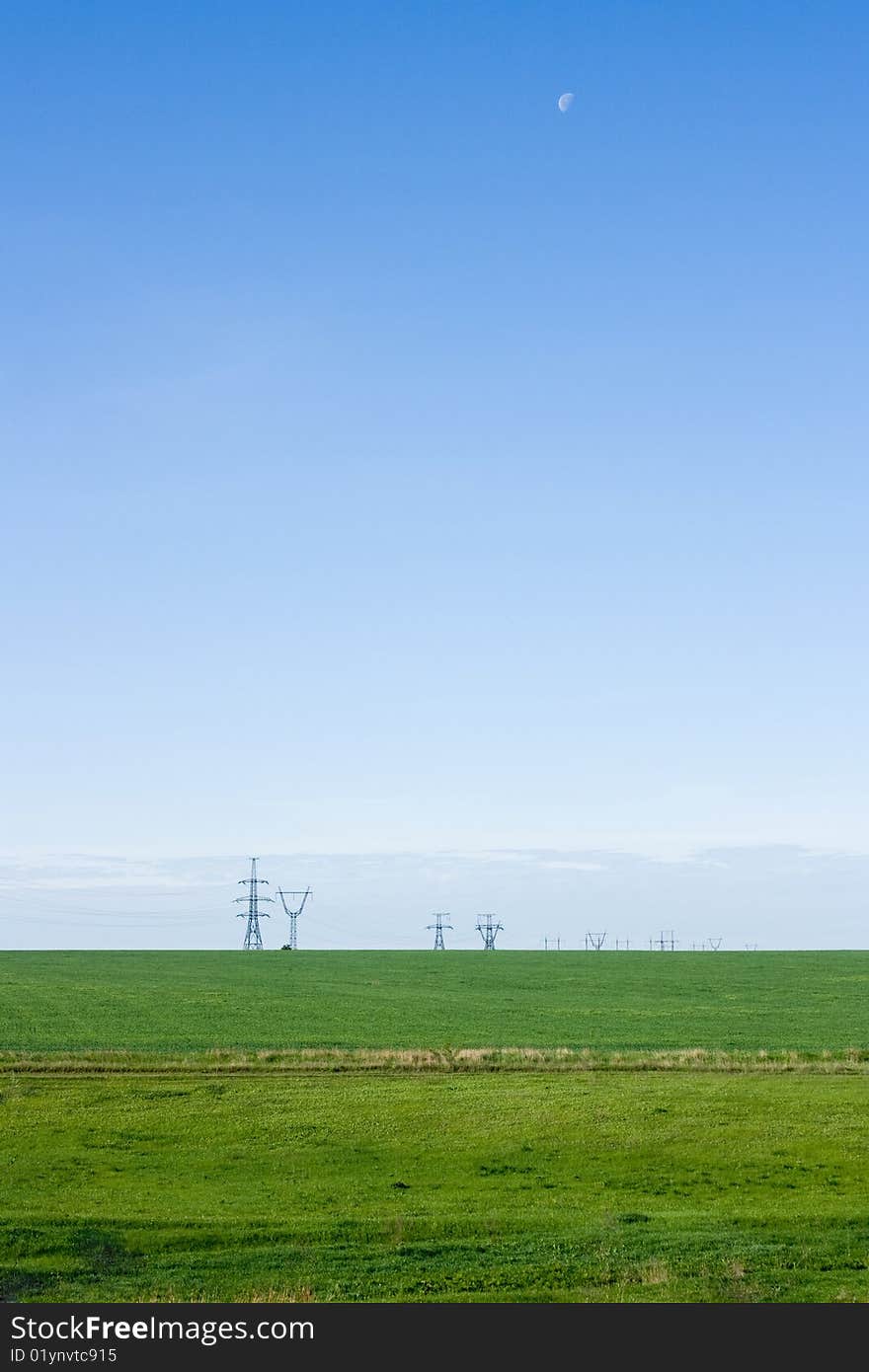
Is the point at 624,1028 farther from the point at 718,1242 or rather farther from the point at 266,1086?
the point at 718,1242

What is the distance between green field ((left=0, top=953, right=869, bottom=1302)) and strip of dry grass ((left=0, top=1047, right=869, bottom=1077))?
0.23 meters

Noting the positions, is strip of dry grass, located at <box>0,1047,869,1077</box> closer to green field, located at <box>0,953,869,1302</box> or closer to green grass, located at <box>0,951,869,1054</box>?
green field, located at <box>0,953,869,1302</box>

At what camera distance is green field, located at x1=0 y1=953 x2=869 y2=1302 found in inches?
1123

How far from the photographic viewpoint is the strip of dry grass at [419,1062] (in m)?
61.3

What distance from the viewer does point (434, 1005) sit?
10356 cm

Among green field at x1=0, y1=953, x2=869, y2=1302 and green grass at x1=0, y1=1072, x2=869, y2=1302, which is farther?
green field at x1=0, y1=953, x2=869, y2=1302

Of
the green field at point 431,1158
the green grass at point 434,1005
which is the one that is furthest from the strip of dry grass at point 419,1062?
the green grass at point 434,1005

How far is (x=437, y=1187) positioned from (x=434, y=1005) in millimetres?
64105

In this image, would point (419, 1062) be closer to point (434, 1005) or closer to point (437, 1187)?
point (437, 1187)

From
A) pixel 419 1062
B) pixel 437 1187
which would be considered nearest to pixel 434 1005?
pixel 419 1062

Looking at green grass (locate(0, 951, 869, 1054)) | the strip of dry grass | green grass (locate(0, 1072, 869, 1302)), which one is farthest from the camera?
green grass (locate(0, 951, 869, 1054))

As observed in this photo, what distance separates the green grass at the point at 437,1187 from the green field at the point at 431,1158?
12cm

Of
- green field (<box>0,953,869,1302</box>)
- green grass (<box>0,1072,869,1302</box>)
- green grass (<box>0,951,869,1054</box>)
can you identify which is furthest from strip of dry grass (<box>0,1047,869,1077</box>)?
green grass (<box>0,951,869,1054</box>)
